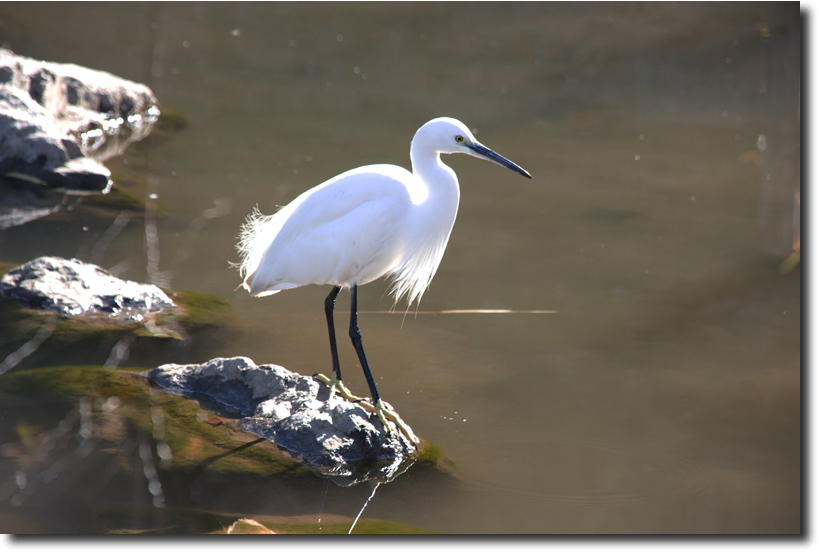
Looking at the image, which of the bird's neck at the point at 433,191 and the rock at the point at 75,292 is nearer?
the bird's neck at the point at 433,191

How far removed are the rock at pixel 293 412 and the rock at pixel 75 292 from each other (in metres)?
0.76

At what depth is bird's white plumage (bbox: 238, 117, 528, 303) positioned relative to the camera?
356 centimetres

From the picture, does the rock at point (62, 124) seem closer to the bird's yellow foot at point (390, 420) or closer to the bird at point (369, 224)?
the bird at point (369, 224)

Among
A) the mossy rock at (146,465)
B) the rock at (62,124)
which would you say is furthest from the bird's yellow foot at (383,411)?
the rock at (62,124)

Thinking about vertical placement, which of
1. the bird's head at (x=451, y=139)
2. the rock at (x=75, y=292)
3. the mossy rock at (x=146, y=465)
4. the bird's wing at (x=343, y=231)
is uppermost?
the bird's head at (x=451, y=139)

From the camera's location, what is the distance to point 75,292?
4.40 m

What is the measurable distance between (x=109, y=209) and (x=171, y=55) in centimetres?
459

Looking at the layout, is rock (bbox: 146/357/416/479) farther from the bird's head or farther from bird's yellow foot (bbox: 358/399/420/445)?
the bird's head

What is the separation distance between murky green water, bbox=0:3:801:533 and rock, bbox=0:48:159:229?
0.40 m

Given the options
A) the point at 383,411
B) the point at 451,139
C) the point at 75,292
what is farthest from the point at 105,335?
the point at 451,139

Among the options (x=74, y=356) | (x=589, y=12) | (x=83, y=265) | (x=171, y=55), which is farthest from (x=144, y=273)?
(x=589, y=12)

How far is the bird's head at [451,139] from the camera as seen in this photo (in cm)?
353

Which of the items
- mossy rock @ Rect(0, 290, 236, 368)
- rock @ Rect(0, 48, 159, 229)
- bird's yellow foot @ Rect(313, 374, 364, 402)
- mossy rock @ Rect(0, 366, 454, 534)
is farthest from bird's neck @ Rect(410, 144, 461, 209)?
rock @ Rect(0, 48, 159, 229)

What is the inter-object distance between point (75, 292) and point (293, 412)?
1.71 metres
